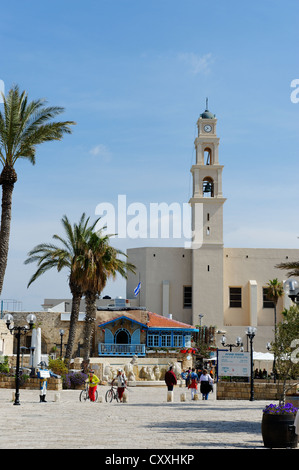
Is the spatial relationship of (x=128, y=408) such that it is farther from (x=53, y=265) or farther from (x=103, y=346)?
(x=103, y=346)

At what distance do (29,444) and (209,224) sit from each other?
46.1 meters

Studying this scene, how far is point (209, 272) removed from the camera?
178ft

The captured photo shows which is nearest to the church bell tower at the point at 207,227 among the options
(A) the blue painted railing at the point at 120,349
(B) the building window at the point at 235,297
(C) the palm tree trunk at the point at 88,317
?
(B) the building window at the point at 235,297

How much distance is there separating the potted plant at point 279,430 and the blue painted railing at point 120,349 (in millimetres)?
35794

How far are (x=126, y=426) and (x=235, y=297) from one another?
44.2m

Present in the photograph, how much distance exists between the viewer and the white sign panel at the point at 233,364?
24.8 metres

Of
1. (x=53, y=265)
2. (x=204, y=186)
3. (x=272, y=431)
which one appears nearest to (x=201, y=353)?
(x=204, y=186)

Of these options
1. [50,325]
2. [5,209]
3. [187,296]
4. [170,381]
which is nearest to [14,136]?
[5,209]

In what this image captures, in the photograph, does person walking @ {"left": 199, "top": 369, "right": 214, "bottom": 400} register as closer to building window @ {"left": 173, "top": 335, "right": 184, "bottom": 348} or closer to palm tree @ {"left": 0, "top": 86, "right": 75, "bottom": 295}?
palm tree @ {"left": 0, "top": 86, "right": 75, "bottom": 295}

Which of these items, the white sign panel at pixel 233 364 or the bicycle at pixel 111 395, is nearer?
the bicycle at pixel 111 395

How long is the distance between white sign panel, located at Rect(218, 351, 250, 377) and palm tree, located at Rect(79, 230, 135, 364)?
37.2ft

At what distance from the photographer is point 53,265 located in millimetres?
35375

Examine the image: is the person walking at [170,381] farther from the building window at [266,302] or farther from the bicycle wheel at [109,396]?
the building window at [266,302]

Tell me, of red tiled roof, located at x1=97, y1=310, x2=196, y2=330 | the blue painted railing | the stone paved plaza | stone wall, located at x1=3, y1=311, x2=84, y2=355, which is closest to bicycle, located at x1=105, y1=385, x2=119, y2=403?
the stone paved plaza
